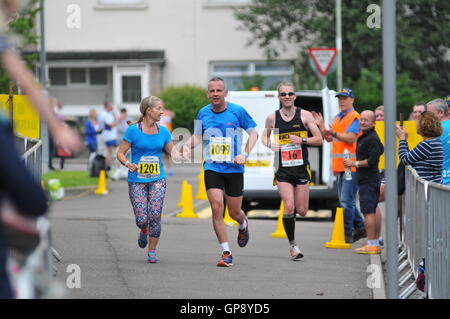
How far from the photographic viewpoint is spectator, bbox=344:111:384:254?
12.5m

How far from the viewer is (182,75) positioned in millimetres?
40594

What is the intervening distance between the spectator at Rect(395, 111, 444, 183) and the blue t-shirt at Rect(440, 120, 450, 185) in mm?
56

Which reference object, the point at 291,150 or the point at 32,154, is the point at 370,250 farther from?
the point at 32,154

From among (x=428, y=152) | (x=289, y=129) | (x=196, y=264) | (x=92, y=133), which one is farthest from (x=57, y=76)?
(x=428, y=152)

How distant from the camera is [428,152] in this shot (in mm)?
10625

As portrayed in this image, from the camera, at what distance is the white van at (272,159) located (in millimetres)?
16891

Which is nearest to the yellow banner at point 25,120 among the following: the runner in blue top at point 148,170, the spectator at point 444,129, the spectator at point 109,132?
the runner in blue top at point 148,170

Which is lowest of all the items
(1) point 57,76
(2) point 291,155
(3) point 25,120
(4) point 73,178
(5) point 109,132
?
(4) point 73,178

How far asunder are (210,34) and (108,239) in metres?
27.6

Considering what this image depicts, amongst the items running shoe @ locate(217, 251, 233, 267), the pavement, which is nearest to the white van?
the pavement

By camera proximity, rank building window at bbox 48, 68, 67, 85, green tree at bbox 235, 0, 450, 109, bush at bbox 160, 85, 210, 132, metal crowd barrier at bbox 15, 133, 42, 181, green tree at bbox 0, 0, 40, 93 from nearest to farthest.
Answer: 1. metal crowd barrier at bbox 15, 133, 42, 181
2. green tree at bbox 0, 0, 40, 93
3. green tree at bbox 235, 0, 450, 109
4. bush at bbox 160, 85, 210, 132
5. building window at bbox 48, 68, 67, 85

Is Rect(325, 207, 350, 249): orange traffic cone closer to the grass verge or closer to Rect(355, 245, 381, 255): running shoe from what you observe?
Rect(355, 245, 381, 255): running shoe

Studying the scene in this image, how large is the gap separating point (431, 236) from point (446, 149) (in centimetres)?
267

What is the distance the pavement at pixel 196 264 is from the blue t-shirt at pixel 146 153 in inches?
34.3
